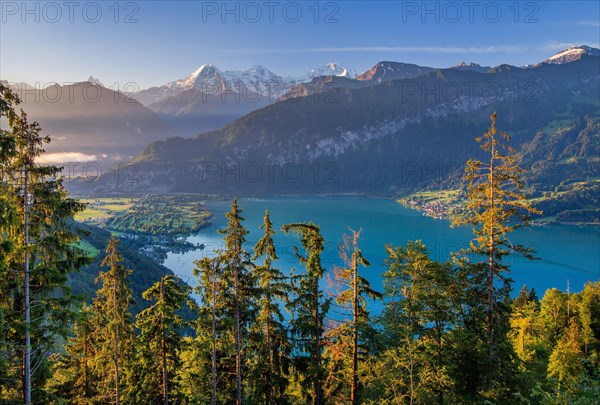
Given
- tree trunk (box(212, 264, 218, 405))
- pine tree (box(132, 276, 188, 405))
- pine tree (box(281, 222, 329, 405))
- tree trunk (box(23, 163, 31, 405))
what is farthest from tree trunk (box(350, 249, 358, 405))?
tree trunk (box(23, 163, 31, 405))

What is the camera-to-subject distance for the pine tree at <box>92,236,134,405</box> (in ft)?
62.7

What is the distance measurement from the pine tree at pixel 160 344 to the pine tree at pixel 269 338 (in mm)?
3762

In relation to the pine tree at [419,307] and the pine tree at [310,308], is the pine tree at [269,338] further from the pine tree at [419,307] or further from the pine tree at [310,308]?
the pine tree at [419,307]

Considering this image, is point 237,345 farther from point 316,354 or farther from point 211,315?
point 316,354

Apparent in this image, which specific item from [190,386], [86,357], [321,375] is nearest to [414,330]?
[321,375]

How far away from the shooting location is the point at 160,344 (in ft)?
62.4

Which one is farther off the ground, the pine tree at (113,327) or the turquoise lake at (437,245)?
the pine tree at (113,327)

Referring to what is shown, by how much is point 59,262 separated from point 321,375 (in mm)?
11762

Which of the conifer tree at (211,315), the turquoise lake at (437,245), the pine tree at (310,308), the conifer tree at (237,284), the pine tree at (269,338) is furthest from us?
the turquoise lake at (437,245)

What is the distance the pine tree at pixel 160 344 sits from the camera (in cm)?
1847

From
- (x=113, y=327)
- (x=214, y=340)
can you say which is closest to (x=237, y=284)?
(x=214, y=340)

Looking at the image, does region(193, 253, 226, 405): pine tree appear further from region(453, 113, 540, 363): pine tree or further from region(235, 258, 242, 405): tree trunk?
region(453, 113, 540, 363): pine tree

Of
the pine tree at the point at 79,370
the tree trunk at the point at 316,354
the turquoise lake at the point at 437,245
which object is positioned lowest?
the turquoise lake at the point at 437,245

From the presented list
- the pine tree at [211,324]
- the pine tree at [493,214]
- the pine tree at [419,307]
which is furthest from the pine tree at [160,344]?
the pine tree at [493,214]
